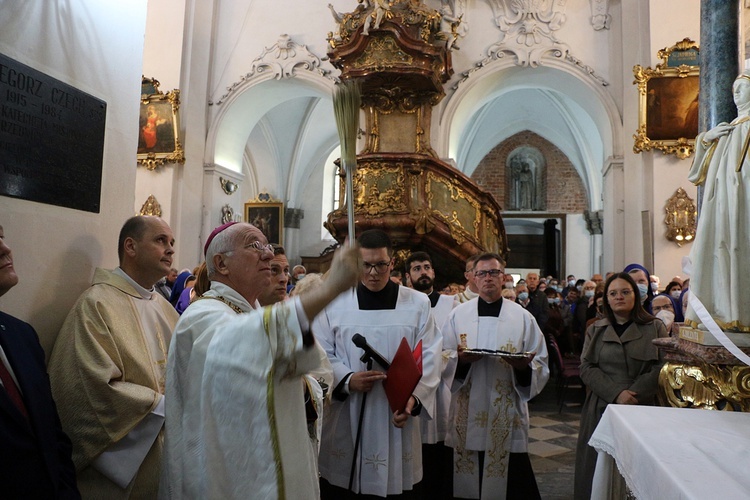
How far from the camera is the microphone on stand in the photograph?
302 centimetres

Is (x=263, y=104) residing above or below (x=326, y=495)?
above

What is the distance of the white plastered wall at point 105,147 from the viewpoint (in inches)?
100

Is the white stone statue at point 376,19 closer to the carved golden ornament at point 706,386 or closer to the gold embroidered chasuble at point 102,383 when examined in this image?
the carved golden ornament at point 706,386

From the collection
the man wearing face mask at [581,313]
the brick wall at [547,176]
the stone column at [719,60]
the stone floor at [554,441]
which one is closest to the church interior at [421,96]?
the man wearing face mask at [581,313]

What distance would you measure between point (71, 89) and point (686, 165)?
920cm

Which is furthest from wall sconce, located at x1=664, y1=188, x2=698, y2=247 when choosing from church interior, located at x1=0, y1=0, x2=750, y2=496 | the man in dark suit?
the man in dark suit

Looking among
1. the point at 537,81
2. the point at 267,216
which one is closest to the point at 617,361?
the point at 537,81

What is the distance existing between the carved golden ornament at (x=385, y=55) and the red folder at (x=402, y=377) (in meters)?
7.16

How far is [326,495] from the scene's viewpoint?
3309mm

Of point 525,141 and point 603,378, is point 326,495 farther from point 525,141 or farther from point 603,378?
point 525,141

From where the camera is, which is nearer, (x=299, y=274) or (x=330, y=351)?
(x=330, y=351)

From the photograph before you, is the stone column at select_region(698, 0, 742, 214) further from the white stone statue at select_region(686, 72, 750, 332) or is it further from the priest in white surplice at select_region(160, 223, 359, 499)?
the priest in white surplice at select_region(160, 223, 359, 499)

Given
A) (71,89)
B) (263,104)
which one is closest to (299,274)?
(263,104)

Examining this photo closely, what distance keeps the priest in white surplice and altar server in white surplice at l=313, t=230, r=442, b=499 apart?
1.18 metres
